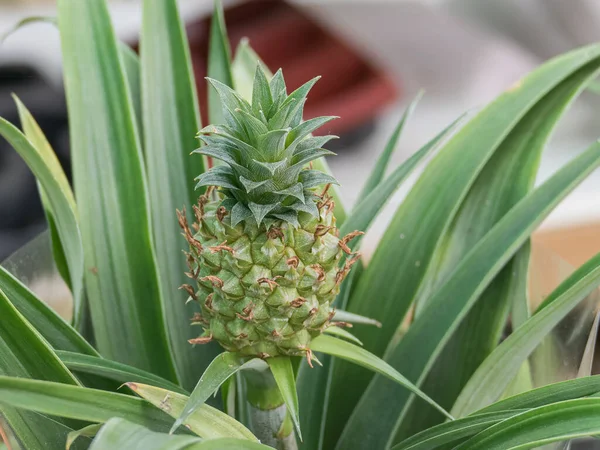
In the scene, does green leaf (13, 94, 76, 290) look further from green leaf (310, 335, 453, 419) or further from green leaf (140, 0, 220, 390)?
green leaf (310, 335, 453, 419)

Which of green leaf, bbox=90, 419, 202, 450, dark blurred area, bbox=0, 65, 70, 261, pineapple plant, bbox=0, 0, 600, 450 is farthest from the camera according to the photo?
dark blurred area, bbox=0, 65, 70, 261

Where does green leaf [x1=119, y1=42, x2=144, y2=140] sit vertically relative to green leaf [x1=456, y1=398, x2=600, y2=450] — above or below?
above

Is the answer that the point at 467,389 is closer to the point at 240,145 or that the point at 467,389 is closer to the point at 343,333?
the point at 343,333

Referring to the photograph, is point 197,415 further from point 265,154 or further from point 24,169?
point 24,169

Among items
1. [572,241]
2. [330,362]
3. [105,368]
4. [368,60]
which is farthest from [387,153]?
[368,60]

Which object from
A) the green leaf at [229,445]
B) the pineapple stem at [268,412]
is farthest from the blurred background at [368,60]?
the green leaf at [229,445]

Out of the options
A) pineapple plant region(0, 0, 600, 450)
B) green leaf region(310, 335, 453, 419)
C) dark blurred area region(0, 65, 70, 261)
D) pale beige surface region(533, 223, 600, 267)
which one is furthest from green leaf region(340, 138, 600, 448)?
dark blurred area region(0, 65, 70, 261)

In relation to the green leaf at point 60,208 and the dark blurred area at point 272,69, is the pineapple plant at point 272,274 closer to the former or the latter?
the green leaf at point 60,208

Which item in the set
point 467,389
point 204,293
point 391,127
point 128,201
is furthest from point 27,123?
point 391,127
